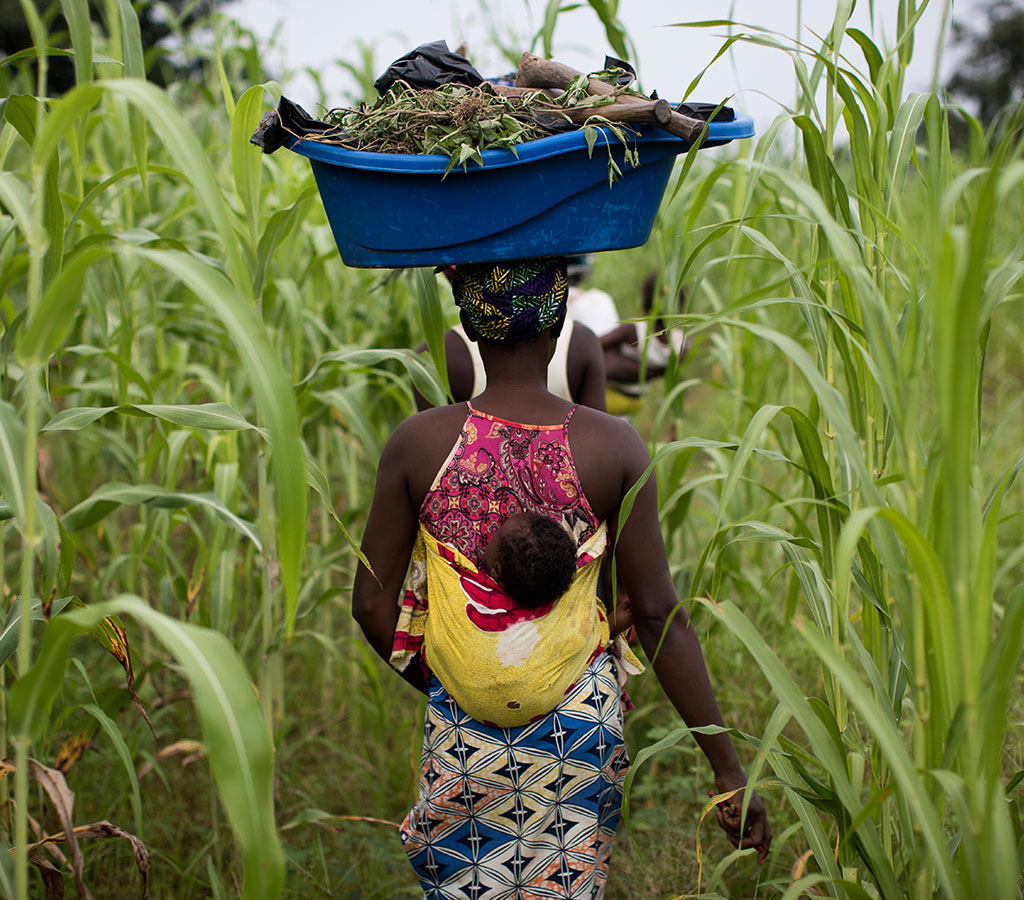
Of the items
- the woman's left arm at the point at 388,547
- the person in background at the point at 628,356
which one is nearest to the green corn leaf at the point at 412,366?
the woman's left arm at the point at 388,547

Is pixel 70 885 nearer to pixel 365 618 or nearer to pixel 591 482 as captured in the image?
pixel 365 618

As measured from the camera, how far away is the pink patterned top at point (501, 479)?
1358mm

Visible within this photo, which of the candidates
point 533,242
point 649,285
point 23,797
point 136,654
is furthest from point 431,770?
point 649,285

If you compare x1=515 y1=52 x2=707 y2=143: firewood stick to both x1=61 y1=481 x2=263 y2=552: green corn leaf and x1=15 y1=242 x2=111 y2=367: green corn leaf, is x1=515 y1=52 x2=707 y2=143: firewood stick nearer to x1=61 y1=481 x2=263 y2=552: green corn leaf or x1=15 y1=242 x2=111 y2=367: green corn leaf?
x1=15 y1=242 x2=111 y2=367: green corn leaf

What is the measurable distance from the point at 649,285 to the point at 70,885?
3.45 meters

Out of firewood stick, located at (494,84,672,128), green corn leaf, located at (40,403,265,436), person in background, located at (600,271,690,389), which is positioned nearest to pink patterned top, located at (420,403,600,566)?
green corn leaf, located at (40,403,265,436)

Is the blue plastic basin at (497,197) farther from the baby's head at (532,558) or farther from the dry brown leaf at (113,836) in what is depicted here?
the dry brown leaf at (113,836)

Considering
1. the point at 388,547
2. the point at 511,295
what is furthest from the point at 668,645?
the point at 511,295

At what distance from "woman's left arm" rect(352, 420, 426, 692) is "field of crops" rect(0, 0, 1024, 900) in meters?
0.19

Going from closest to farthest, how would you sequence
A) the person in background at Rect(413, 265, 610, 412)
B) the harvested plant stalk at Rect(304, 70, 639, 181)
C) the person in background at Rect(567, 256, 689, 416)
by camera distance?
the harvested plant stalk at Rect(304, 70, 639, 181) → the person in background at Rect(413, 265, 610, 412) → the person in background at Rect(567, 256, 689, 416)

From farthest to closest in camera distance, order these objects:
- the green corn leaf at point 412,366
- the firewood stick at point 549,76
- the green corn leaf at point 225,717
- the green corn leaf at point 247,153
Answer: the green corn leaf at point 412,366 → the green corn leaf at point 247,153 → the firewood stick at point 549,76 → the green corn leaf at point 225,717

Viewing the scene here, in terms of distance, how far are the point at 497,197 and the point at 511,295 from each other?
150mm

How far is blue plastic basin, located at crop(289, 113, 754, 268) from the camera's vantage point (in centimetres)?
122

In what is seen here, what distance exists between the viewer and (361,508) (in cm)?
250
